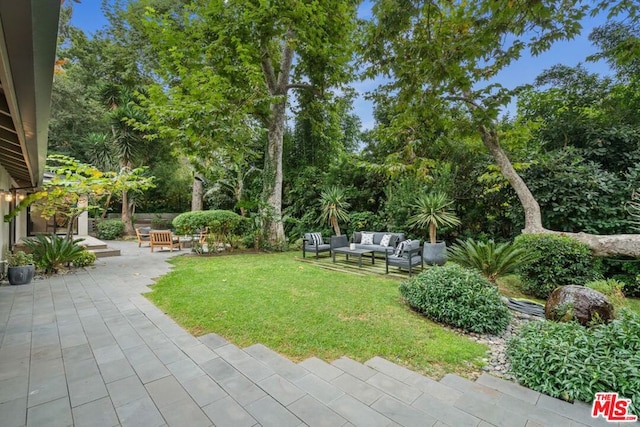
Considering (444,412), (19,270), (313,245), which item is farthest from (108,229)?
(444,412)

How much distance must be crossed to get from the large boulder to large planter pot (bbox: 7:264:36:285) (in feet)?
30.5

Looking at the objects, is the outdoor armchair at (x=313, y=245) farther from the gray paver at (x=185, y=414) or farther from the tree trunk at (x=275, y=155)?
the gray paver at (x=185, y=414)

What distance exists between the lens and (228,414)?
6.45ft

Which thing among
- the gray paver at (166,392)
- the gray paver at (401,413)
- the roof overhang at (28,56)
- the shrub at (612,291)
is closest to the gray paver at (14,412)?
the gray paver at (166,392)

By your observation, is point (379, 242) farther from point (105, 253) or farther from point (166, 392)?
point (105, 253)

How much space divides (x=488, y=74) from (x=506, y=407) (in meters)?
6.54

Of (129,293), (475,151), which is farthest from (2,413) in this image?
(475,151)

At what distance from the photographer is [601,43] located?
7.18 metres

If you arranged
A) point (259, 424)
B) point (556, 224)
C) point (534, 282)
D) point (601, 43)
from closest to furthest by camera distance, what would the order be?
1. point (259, 424)
2. point (534, 282)
3. point (556, 224)
4. point (601, 43)

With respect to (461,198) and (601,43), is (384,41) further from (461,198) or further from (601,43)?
(601,43)

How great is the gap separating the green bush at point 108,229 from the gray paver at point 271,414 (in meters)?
15.6

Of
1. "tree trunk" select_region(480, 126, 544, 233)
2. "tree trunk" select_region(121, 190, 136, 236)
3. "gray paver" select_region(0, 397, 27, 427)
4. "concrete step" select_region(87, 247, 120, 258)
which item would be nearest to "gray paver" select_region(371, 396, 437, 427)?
"gray paver" select_region(0, 397, 27, 427)

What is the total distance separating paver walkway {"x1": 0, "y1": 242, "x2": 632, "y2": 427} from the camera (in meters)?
1.94

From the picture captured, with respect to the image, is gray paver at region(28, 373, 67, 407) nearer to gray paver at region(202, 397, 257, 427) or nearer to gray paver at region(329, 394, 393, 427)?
gray paver at region(202, 397, 257, 427)
